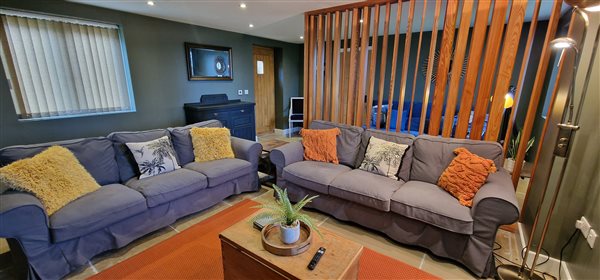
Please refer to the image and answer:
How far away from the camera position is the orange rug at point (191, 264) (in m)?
1.82

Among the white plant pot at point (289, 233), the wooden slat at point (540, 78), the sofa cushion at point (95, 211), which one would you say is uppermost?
the wooden slat at point (540, 78)

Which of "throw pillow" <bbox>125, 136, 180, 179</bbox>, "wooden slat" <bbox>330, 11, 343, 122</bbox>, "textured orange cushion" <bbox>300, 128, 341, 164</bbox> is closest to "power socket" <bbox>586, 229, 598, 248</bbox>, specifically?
"textured orange cushion" <bbox>300, 128, 341, 164</bbox>

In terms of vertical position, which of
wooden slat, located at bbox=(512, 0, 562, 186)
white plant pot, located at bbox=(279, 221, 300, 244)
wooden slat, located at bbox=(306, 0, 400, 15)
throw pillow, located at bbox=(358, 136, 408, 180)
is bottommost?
white plant pot, located at bbox=(279, 221, 300, 244)

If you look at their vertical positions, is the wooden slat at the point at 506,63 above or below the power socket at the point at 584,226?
above

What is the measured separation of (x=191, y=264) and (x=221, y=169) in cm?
99

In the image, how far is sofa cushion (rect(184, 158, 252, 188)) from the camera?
259cm

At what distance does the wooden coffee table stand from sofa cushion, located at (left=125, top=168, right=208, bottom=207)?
98 cm

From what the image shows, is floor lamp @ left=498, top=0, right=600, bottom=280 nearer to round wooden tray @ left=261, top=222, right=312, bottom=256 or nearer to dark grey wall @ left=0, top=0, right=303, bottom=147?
round wooden tray @ left=261, top=222, right=312, bottom=256

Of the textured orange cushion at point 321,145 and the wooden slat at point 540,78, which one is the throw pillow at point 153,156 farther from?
the wooden slat at point 540,78

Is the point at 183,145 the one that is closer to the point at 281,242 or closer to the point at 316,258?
the point at 281,242

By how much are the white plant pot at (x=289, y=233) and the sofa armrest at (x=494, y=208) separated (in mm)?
1319

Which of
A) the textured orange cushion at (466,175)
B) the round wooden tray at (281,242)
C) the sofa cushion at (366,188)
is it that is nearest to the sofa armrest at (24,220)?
the round wooden tray at (281,242)

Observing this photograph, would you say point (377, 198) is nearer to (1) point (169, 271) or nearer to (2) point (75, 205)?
(1) point (169, 271)

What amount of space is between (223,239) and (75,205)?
1.27 meters
